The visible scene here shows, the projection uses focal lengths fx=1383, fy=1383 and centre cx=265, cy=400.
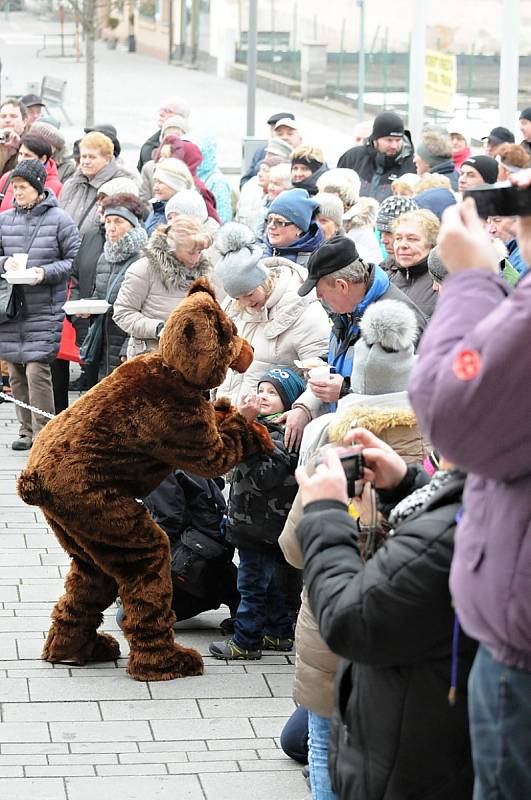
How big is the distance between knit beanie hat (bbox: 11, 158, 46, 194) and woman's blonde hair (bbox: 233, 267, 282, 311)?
321 centimetres

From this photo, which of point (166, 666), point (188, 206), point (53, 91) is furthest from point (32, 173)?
point (53, 91)

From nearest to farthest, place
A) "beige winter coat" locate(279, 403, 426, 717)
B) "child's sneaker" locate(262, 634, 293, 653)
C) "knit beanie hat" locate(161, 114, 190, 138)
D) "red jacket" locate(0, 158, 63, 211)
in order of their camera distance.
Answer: "beige winter coat" locate(279, 403, 426, 717)
"child's sneaker" locate(262, 634, 293, 653)
"red jacket" locate(0, 158, 63, 211)
"knit beanie hat" locate(161, 114, 190, 138)

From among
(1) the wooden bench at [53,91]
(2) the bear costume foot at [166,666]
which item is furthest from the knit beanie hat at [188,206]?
(1) the wooden bench at [53,91]

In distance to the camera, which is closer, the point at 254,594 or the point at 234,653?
the point at 254,594

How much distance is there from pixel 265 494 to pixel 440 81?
9.87 metres

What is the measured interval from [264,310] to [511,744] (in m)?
4.60

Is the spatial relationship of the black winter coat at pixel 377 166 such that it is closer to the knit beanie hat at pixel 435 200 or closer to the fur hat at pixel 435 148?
the fur hat at pixel 435 148

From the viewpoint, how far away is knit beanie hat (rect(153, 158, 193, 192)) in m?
10.5

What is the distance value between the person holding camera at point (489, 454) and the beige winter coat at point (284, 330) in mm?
4338

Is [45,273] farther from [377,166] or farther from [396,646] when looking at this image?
[396,646]

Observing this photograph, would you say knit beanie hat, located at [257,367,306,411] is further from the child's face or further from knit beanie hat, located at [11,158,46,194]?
knit beanie hat, located at [11,158,46,194]

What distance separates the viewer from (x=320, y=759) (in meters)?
4.37

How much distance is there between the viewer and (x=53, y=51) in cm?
4541

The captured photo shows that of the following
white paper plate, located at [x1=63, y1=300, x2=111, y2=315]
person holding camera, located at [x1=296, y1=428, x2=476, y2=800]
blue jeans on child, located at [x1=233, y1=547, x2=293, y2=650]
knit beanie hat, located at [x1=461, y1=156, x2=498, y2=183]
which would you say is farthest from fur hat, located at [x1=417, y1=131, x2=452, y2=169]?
person holding camera, located at [x1=296, y1=428, x2=476, y2=800]
